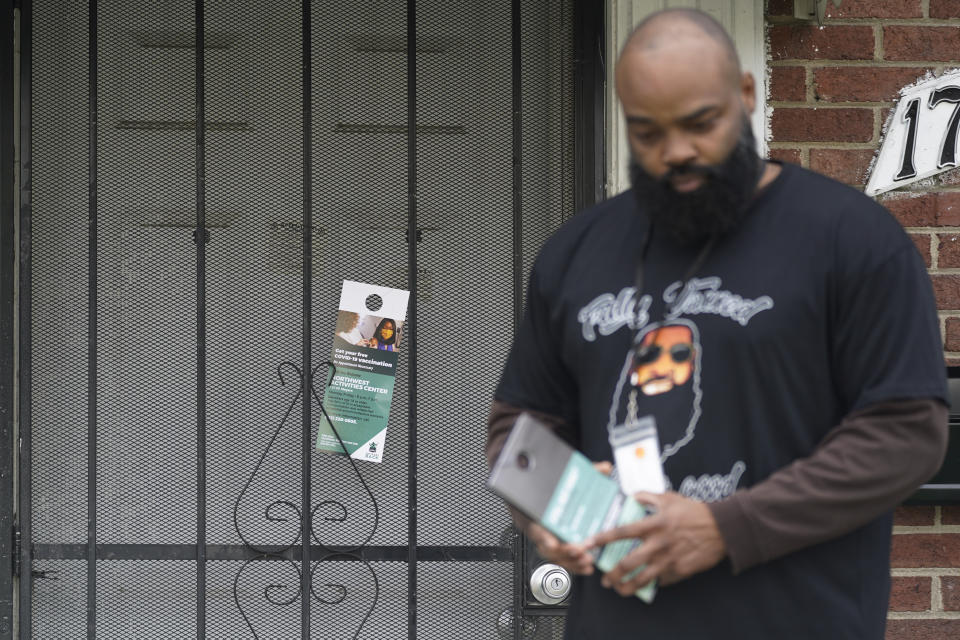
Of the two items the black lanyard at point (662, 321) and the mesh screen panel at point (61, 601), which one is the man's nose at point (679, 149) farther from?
the mesh screen panel at point (61, 601)

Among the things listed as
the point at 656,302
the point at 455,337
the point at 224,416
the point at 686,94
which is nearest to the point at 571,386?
the point at 656,302

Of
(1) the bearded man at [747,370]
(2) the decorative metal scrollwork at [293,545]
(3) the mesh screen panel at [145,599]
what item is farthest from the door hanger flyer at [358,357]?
(1) the bearded man at [747,370]

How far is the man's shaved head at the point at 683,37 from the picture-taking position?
1638mm

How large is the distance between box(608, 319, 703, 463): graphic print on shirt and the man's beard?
0.15m

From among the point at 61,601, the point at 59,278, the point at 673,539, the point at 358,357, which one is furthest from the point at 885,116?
the point at 61,601

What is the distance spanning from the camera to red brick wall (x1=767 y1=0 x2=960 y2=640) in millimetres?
2977

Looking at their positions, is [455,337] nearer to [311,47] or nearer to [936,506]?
[311,47]

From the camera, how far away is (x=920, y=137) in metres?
2.96

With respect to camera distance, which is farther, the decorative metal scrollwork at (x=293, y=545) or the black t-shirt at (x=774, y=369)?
the decorative metal scrollwork at (x=293, y=545)

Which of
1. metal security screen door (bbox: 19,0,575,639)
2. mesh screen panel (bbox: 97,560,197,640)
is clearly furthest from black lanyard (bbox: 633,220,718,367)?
mesh screen panel (bbox: 97,560,197,640)

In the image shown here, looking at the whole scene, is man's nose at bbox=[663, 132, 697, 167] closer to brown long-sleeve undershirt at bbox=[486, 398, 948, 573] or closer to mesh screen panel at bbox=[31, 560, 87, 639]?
brown long-sleeve undershirt at bbox=[486, 398, 948, 573]

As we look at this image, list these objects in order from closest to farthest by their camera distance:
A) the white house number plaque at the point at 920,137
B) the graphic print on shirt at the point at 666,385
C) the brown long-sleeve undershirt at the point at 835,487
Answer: the brown long-sleeve undershirt at the point at 835,487, the graphic print on shirt at the point at 666,385, the white house number plaque at the point at 920,137

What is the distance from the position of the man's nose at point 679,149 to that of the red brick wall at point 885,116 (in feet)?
4.72

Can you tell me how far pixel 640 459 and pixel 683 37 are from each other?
64cm
